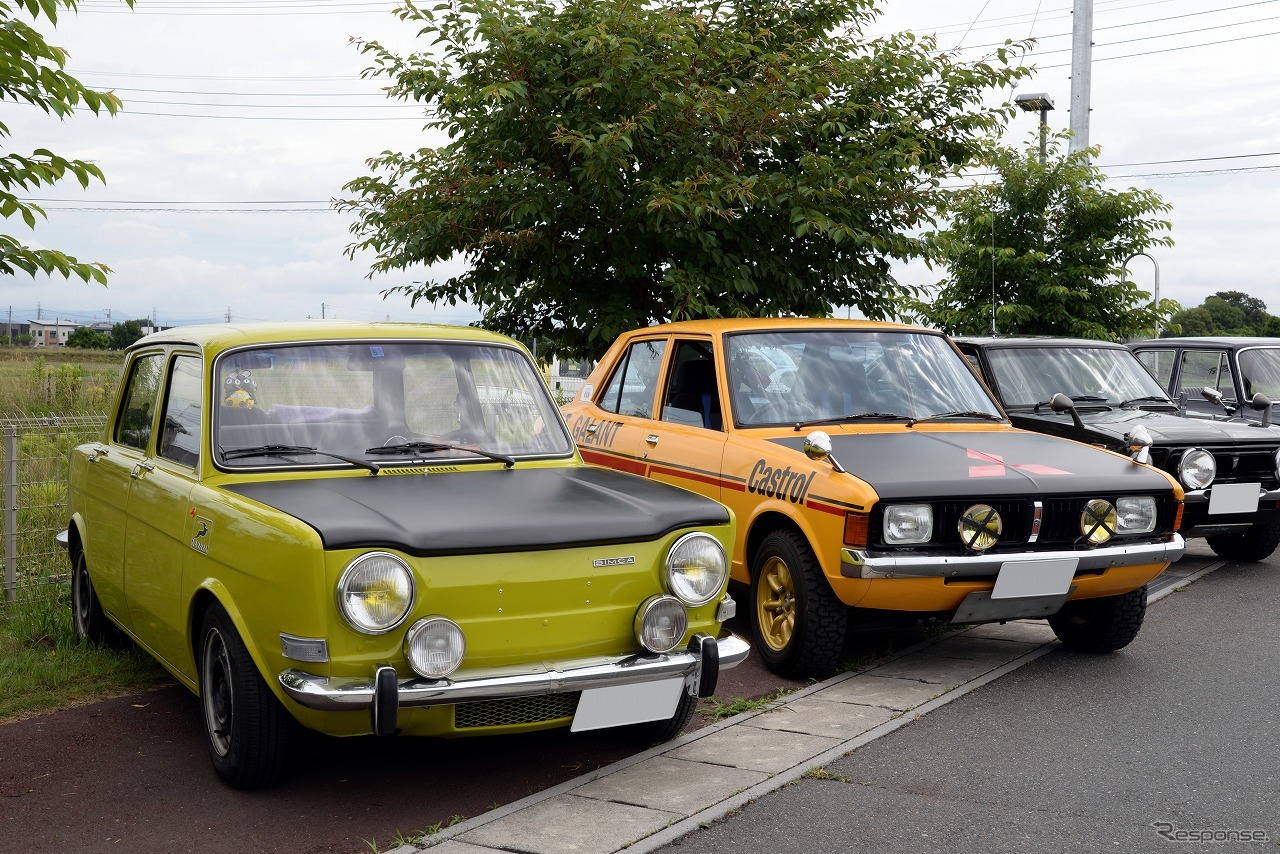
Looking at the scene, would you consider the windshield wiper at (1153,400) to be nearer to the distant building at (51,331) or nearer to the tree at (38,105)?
the tree at (38,105)

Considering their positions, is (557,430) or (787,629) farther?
(787,629)

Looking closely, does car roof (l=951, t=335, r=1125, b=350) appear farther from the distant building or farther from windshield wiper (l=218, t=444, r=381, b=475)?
the distant building

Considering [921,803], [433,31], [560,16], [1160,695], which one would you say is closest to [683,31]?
[560,16]

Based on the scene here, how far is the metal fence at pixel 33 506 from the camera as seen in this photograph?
7.37 m

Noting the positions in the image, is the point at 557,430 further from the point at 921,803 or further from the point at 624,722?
the point at 921,803

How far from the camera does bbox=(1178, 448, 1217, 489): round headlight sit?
8.53 meters

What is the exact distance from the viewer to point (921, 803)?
430 cm

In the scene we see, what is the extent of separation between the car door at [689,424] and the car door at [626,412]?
10cm

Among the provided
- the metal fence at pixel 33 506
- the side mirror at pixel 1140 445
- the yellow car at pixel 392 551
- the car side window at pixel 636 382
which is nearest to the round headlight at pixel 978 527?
the side mirror at pixel 1140 445

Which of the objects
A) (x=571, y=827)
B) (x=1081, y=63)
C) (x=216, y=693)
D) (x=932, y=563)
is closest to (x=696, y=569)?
(x=571, y=827)

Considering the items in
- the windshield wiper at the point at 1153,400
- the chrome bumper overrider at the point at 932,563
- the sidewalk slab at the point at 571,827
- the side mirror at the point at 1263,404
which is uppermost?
the windshield wiper at the point at 1153,400

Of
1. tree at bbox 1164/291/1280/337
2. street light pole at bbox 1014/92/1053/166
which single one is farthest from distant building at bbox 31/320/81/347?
tree at bbox 1164/291/1280/337

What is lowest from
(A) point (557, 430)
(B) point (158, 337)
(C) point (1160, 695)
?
(C) point (1160, 695)

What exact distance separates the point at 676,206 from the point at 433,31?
2.66 meters
